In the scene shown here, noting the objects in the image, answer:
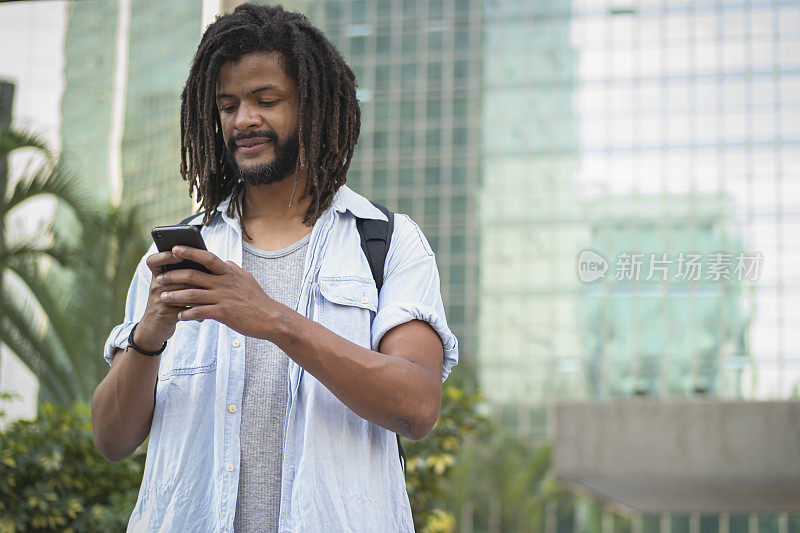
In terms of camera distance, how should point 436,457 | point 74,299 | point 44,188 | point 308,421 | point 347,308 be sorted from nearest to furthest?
point 308,421 < point 347,308 < point 436,457 < point 44,188 < point 74,299

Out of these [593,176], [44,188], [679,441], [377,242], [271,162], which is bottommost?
[679,441]

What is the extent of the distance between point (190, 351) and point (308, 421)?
1.02ft

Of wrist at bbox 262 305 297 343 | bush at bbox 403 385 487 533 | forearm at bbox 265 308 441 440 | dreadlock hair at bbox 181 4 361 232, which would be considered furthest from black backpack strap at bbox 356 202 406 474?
bush at bbox 403 385 487 533

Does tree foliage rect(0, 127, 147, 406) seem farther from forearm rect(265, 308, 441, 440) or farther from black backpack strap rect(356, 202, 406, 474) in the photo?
forearm rect(265, 308, 441, 440)

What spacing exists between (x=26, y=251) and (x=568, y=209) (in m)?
33.4

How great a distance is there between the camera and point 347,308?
1834 mm

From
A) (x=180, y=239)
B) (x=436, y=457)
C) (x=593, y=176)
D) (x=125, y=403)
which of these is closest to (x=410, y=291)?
(x=180, y=239)

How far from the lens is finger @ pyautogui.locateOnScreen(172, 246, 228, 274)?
5.13 feet

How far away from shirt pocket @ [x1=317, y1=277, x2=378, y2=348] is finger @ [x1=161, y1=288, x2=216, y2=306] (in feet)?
0.97

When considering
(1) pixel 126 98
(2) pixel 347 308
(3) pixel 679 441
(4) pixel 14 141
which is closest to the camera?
(2) pixel 347 308

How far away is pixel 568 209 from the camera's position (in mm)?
40688

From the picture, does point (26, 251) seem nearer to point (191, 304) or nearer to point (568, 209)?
point (191, 304)

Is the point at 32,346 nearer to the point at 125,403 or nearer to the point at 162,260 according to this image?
the point at 125,403

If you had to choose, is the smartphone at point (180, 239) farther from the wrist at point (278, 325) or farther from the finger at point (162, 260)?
the wrist at point (278, 325)
